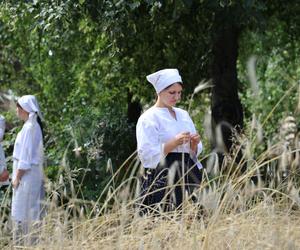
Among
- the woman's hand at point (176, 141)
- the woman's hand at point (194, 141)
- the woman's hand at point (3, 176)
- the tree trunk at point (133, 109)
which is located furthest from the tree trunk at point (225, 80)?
the woman's hand at point (176, 141)

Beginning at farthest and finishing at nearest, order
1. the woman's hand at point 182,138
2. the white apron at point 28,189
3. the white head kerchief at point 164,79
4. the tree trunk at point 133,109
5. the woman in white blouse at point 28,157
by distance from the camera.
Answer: the tree trunk at point 133,109, the woman in white blouse at point 28,157, the white apron at point 28,189, the white head kerchief at point 164,79, the woman's hand at point 182,138

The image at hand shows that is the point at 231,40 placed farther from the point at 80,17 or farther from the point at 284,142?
the point at 284,142

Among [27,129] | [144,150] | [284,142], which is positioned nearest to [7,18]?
[27,129]

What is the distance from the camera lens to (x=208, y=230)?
4.81 m

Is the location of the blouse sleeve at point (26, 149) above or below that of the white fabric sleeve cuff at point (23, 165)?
above

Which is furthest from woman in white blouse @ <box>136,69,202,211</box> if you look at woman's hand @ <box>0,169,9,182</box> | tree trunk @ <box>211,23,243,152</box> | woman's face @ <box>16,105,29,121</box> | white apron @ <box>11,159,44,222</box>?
tree trunk @ <box>211,23,243,152</box>

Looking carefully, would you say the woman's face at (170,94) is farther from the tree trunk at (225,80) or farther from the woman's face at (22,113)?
the tree trunk at (225,80)

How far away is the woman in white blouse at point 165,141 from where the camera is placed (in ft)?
19.6

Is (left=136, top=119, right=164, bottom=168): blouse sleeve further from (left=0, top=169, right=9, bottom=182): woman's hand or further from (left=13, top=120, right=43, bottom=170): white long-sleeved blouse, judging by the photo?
(left=0, top=169, right=9, bottom=182): woman's hand

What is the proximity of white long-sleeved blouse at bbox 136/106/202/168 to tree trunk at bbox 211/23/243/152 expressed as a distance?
3.87 meters

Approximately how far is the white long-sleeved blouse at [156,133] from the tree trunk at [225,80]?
12.7 ft

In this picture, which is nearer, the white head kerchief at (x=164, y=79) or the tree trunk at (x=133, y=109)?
the white head kerchief at (x=164, y=79)

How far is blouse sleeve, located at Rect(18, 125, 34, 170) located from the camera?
24.0ft

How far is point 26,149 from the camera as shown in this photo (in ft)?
24.0
